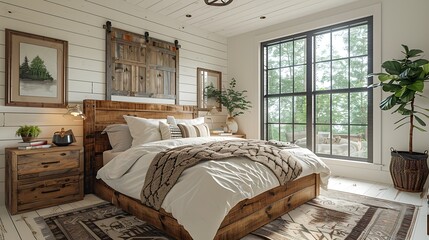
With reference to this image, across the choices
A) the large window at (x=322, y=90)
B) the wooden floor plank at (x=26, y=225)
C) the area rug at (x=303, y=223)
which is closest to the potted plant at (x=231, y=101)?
the large window at (x=322, y=90)

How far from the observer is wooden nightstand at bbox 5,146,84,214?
99.3 inches

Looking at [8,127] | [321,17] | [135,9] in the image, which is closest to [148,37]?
[135,9]

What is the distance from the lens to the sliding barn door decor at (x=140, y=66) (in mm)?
3629

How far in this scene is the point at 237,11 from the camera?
13.6ft

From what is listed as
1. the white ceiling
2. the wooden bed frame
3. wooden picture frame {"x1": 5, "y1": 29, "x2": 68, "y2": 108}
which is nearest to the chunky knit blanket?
the wooden bed frame

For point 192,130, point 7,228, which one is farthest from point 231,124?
point 7,228

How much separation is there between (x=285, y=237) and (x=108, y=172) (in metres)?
1.89

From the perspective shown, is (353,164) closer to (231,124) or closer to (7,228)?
(231,124)

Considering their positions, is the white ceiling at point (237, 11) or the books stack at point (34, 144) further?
the white ceiling at point (237, 11)

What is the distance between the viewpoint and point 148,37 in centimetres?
403

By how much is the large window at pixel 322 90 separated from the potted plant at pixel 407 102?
58 centimetres

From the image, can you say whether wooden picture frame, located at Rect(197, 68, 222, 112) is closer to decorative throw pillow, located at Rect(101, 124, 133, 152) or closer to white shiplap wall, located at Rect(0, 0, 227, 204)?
white shiplap wall, located at Rect(0, 0, 227, 204)

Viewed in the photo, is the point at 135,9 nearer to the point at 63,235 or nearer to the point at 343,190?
the point at 63,235

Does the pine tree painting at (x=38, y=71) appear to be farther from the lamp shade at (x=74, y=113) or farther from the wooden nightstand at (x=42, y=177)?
the wooden nightstand at (x=42, y=177)
